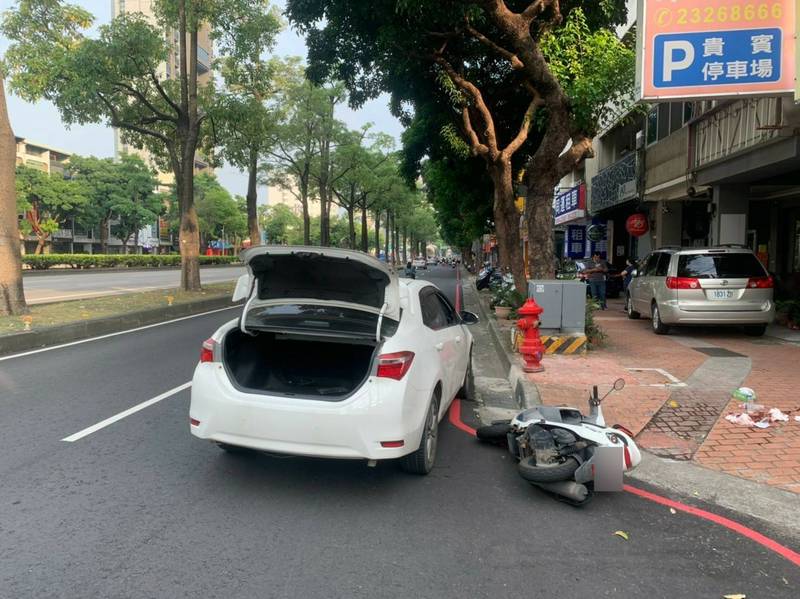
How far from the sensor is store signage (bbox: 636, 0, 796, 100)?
24.3 ft

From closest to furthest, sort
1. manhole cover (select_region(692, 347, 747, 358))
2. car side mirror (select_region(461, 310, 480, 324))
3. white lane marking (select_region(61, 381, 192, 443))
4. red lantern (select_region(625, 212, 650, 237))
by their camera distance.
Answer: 1. white lane marking (select_region(61, 381, 192, 443))
2. car side mirror (select_region(461, 310, 480, 324))
3. manhole cover (select_region(692, 347, 747, 358))
4. red lantern (select_region(625, 212, 650, 237))

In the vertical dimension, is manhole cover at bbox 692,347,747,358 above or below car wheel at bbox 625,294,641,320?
below

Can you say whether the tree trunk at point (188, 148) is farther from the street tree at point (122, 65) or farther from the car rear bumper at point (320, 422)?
the car rear bumper at point (320, 422)

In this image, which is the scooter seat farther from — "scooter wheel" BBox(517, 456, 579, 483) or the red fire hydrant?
the red fire hydrant

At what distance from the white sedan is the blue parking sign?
16.1 feet

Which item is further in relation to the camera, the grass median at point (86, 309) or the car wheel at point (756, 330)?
the grass median at point (86, 309)

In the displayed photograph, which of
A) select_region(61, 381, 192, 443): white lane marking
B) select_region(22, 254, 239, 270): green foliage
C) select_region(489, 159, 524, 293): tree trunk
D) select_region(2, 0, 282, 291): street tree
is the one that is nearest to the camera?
select_region(61, 381, 192, 443): white lane marking

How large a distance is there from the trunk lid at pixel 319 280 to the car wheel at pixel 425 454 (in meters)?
0.84

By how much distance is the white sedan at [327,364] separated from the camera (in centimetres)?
397

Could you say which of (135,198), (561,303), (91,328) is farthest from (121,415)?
(135,198)

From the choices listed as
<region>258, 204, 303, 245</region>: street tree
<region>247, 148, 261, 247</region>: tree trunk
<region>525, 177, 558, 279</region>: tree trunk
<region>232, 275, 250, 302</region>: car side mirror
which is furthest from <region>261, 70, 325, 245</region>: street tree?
<region>258, 204, 303, 245</region>: street tree

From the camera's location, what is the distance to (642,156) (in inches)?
748

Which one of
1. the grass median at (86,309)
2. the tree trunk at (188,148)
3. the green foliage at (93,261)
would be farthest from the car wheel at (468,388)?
the green foliage at (93,261)

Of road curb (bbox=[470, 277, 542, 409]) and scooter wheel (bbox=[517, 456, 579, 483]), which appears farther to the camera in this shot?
road curb (bbox=[470, 277, 542, 409])
